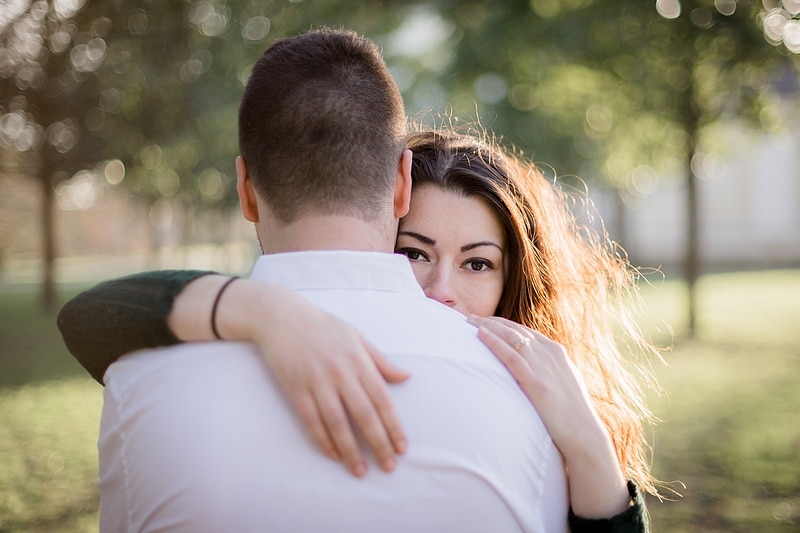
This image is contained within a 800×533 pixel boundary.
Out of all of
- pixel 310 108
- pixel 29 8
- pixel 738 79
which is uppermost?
pixel 29 8

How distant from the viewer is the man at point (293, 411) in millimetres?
1441

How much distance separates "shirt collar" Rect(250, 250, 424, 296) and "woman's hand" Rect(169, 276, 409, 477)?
0.45 feet

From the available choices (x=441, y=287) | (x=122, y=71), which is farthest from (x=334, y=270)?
(x=122, y=71)

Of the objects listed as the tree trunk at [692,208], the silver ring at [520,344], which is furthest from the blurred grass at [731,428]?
the silver ring at [520,344]

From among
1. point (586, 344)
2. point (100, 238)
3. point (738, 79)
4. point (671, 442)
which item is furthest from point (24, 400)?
point (100, 238)

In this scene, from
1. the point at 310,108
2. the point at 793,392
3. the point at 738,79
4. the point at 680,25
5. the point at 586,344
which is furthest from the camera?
the point at 738,79

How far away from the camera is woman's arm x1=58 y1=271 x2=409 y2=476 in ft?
4.71

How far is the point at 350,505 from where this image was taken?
1444mm

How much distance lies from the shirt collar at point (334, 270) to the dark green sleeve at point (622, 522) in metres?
0.77

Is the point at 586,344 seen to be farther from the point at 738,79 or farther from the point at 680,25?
the point at 738,79

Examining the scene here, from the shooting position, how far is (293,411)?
1487mm

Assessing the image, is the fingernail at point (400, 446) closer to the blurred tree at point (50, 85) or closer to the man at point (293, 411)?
the man at point (293, 411)

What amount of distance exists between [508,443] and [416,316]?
1.11 feet

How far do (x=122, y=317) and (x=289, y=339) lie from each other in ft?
1.54
